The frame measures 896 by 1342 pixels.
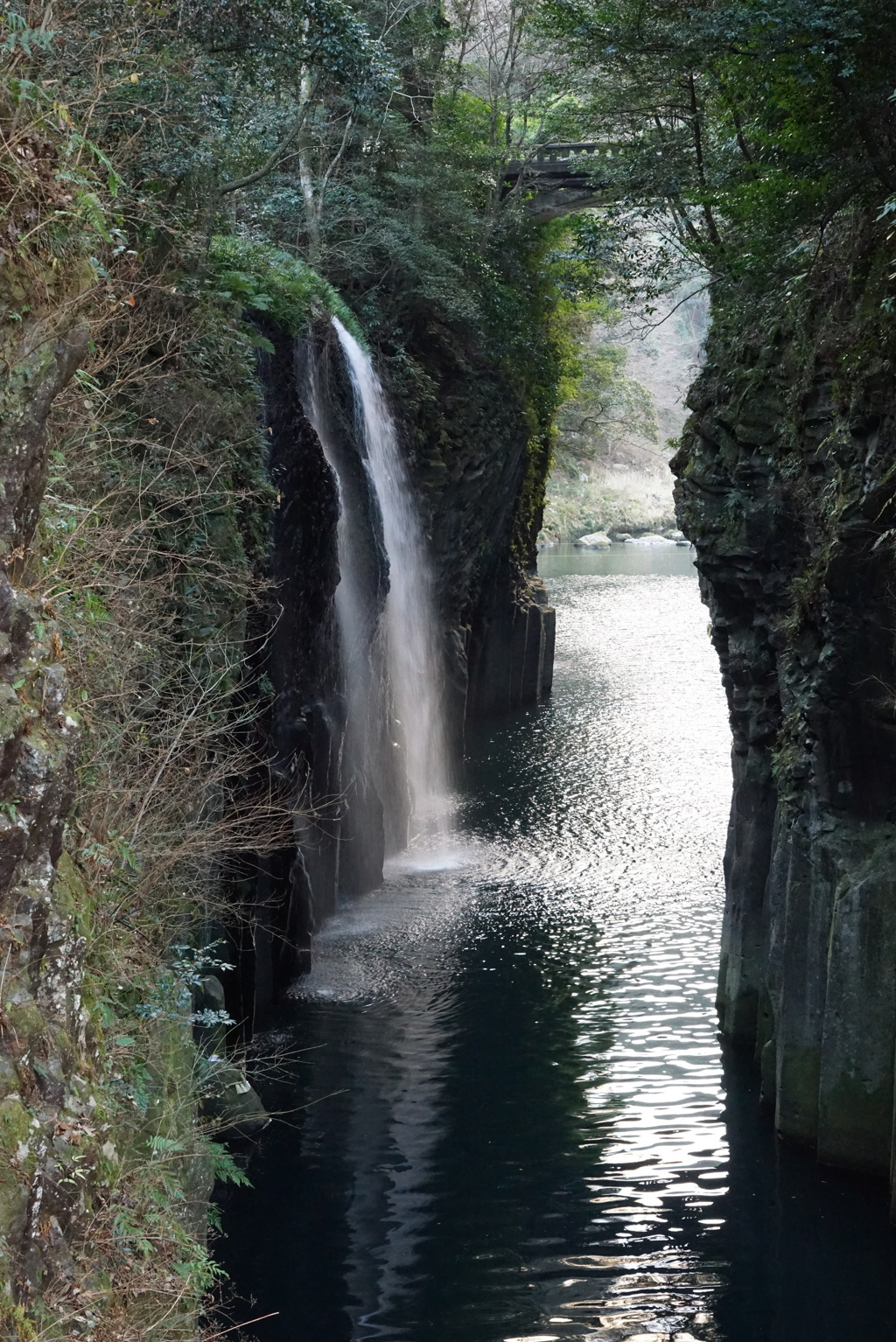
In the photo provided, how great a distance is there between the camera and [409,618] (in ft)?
97.9

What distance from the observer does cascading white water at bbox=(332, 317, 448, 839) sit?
2683 cm

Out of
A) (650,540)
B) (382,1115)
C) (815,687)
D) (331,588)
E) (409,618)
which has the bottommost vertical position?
(382,1115)

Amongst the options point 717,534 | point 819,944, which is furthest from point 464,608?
point 819,944

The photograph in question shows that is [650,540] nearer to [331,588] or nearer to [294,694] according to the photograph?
[331,588]

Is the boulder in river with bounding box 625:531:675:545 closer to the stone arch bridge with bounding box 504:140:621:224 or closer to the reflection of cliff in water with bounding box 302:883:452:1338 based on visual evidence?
the stone arch bridge with bounding box 504:140:621:224

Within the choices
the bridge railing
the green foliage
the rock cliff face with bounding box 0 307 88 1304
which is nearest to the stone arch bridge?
the bridge railing

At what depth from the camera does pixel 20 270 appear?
7.78 m

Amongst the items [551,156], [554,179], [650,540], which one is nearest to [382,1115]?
[554,179]

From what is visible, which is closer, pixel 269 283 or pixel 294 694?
pixel 294 694

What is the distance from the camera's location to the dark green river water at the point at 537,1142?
12.1m

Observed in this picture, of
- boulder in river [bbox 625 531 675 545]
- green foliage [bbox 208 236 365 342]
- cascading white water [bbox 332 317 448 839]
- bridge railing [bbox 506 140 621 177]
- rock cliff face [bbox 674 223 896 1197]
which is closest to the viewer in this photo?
rock cliff face [bbox 674 223 896 1197]

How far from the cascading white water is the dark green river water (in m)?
4.09

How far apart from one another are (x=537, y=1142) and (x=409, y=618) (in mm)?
16415

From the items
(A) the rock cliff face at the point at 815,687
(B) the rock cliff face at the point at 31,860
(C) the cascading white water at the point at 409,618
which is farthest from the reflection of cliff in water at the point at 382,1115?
(C) the cascading white water at the point at 409,618
